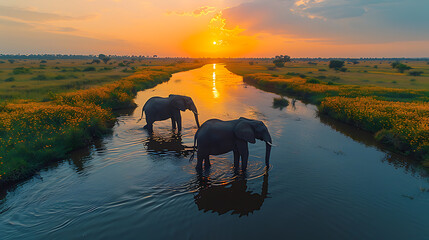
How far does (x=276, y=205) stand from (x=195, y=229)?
3096 millimetres

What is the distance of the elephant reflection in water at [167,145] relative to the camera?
12748mm

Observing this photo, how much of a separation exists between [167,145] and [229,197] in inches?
244

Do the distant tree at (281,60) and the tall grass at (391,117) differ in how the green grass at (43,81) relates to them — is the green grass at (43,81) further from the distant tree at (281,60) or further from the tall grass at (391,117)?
the distant tree at (281,60)

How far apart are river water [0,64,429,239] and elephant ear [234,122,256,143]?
6.32ft

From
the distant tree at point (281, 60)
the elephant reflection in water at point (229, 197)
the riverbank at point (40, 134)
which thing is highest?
the distant tree at point (281, 60)

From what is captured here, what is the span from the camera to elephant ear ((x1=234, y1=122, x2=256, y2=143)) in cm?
897

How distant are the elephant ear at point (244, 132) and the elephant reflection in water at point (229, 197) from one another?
75.7 inches

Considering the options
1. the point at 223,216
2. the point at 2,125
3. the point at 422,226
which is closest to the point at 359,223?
the point at 422,226

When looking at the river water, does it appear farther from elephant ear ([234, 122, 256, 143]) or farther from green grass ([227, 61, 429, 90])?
green grass ([227, 61, 429, 90])

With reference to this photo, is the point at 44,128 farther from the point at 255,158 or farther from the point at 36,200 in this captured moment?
the point at 255,158

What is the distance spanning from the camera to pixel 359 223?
731 cm

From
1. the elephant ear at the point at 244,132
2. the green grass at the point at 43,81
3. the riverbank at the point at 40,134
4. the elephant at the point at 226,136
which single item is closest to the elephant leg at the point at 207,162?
the elephant at the point at 226,136

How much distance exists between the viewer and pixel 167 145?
44.7ft

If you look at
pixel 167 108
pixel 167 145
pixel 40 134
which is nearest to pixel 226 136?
pixel 167 145
